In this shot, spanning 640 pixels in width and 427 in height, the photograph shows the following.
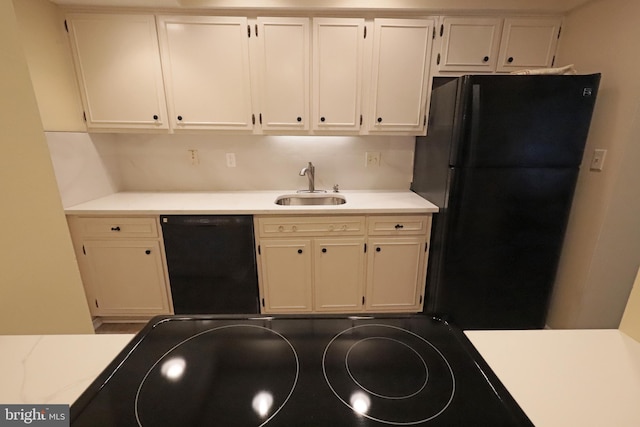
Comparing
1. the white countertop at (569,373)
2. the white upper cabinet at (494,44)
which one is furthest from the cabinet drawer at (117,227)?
the white upper cabinet at (494,44)

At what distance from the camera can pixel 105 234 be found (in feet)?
6.18

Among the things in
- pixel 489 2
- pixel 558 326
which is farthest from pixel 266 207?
pixel 558 326

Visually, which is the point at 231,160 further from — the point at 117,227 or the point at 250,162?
the point at 117,227

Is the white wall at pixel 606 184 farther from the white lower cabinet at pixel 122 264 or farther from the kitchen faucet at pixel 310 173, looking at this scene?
the white lower cabinet at pixel 122 264

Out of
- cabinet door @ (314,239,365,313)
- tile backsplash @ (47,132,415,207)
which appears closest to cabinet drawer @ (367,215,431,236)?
cabinet door @ (314,239,365,313)

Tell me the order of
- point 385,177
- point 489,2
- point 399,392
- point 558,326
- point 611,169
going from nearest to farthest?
point 399,392 → point 611,169 → point 489,2 → point 558,326 → point 385,177

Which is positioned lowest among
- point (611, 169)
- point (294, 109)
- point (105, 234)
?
point (105, 234)

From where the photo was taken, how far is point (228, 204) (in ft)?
6.46

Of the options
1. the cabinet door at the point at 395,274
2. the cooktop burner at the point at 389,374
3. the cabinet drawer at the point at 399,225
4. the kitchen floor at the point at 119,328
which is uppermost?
the cooktop burner at the point at 389,374

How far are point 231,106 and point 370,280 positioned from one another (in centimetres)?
160

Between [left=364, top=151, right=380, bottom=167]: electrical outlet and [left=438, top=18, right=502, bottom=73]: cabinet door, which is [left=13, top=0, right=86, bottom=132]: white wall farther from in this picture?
[left=438, top=18, right=502, bottom=73]: cabinet door

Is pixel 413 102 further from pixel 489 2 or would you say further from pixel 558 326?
pixel 558 326

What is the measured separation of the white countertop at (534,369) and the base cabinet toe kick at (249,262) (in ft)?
4.15

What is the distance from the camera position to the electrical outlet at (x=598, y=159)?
1647 millimetres
